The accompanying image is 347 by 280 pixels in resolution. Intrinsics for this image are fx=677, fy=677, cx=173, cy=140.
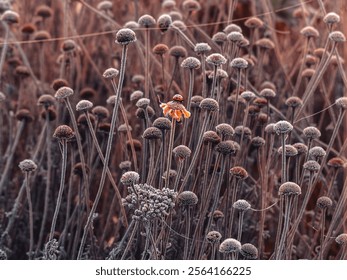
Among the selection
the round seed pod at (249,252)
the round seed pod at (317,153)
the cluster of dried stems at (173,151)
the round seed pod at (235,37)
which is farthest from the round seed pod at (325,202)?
the round seed pod at (235,37)

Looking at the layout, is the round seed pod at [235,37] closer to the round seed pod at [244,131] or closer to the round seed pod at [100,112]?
the round seed pod at [244,131]

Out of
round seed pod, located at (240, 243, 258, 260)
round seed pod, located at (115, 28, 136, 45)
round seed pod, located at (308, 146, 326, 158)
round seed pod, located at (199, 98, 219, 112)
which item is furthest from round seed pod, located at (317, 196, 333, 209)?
round seed pod, located at (115, 28, 136, 45)

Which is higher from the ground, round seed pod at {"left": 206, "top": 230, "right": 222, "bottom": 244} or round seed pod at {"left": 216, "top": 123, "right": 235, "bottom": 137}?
round seed pod at {"left": 216, "top": 123, "right": 235, "bottom": 137}

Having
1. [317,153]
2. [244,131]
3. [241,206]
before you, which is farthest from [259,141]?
[241,206]

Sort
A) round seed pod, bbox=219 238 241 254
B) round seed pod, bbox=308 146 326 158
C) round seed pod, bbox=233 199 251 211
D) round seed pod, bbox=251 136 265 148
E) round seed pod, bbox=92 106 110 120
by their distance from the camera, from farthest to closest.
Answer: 1. round seed pod, bbox=92 106 110 120
2. round seed pod, bbox=251 136 265 148
3. round seed pod, bbox=308 146 326 158
4. round seed pod, bbox=233 199 251 211
5. round seed pod, bbox=219 238 241 254

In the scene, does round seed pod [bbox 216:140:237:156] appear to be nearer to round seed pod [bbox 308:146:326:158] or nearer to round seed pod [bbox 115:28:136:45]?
round seed pod [bbox 308:146:326:158]

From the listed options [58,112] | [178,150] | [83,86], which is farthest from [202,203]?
[83,86]
